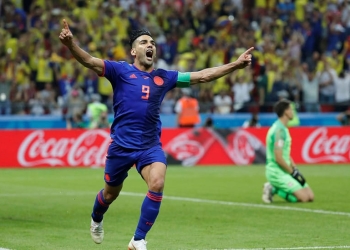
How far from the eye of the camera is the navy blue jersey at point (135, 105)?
31.1 ft

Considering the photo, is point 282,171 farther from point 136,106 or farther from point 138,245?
point 138,245

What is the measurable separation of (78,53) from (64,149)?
16.0 m

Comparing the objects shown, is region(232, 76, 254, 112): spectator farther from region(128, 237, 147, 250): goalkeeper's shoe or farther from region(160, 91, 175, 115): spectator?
region(128, 237, 147, 250): goalkeeper's shoe

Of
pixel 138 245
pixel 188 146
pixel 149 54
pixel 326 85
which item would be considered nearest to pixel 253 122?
pixel 188 146

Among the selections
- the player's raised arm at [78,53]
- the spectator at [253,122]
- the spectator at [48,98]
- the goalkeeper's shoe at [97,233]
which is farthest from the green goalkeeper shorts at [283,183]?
the spectator at [48,98]

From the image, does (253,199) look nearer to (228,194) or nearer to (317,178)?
(228,194)

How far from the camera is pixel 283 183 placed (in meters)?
16.0

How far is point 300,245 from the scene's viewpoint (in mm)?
10031

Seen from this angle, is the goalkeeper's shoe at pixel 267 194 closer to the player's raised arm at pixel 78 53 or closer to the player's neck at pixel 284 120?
the player's neck at pixel 284 120

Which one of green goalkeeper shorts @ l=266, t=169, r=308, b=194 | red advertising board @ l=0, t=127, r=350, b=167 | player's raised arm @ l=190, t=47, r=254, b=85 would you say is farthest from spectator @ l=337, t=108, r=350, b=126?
player's raised arm @ l=190, t=47, r=254, b=85

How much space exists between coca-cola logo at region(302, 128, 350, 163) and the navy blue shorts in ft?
55.5

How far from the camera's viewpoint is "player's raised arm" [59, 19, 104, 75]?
29.8 feet

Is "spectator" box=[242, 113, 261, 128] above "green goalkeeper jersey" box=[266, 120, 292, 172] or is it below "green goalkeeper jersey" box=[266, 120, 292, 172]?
below

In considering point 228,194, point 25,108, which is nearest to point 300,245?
point 228,194
